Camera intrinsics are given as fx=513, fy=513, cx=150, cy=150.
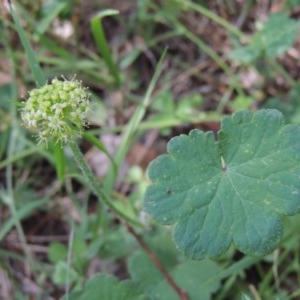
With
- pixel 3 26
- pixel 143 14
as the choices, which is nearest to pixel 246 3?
pixel 143 14

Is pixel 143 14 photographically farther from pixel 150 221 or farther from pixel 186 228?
pixel 186 228

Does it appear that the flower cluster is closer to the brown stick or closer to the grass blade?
the brown stick

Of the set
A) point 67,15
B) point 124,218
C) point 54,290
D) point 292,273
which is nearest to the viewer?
point 124,218

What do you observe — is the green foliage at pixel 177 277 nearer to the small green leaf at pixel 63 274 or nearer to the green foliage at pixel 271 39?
the small green leaf at pixel 63 274

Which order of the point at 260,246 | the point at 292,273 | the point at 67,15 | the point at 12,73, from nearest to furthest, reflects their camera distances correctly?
the point at 260,246
the point at 292,273
the point at 12,73
the point at 67,15

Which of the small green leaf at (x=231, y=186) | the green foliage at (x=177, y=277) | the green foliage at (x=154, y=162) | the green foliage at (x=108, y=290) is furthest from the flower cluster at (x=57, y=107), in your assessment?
the green foliage at (x=177, y=277)

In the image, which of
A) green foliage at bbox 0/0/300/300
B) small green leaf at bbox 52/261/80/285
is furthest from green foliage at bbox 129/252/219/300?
small green leaf at bbox 52/261/80/285
